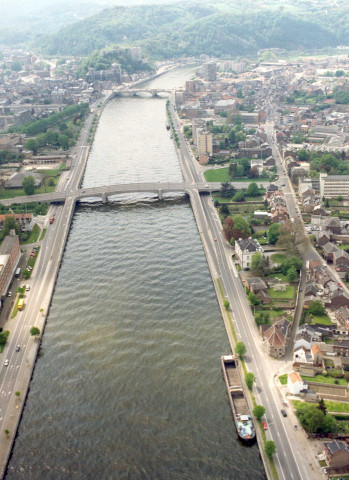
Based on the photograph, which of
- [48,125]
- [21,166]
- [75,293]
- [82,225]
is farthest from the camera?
[48,125]

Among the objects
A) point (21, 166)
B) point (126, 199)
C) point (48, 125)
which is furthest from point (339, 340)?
point (48, 125)

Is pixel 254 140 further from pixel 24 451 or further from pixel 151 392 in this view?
pixel 24 451

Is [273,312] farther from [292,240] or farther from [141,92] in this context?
[141,92]

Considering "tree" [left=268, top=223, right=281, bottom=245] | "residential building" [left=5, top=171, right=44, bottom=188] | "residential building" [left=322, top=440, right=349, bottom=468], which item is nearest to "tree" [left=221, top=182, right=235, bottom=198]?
"tree" [left=268, top=223, right=281, bottom=245]

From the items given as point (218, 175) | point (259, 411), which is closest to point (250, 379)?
point (259, 411)

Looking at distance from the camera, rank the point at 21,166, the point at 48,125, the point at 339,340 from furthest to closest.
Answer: the point at 48,125 < the point at 21,166 < the point at 339,340

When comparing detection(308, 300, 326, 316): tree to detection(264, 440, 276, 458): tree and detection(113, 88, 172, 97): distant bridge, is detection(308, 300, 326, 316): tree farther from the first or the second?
detection(113, 88, 172, 97): distant bridge

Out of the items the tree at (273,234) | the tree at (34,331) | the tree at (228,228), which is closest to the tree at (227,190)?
the tree at (228,228)
